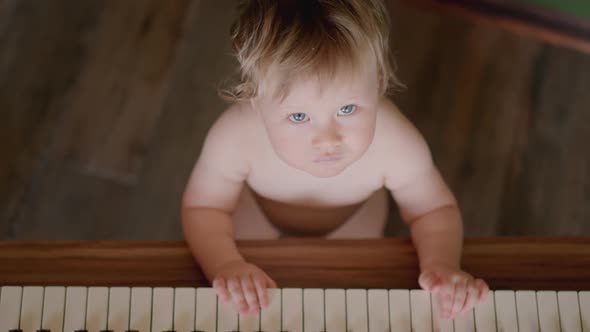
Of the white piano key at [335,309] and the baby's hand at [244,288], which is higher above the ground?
the baby's hand at [244,288]

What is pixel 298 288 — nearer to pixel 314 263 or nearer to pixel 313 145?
pixel 314 263

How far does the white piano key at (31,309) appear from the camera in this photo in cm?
78

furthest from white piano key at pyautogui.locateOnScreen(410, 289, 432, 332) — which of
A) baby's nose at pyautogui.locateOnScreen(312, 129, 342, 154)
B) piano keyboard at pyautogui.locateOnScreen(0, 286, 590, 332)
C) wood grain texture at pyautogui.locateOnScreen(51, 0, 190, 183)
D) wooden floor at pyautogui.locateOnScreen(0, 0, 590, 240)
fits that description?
wood grain texture at pyautogui.locateOnScreen(51, 0, 190, 183)

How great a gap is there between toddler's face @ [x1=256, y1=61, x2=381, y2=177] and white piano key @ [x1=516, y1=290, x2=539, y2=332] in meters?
0.28

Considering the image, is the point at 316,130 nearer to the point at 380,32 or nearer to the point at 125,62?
the point at 380,32

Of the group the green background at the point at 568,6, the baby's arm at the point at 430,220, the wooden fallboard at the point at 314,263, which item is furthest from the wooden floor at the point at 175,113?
the wooden fallboard at the point at 314,263

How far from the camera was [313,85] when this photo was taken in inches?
31.1

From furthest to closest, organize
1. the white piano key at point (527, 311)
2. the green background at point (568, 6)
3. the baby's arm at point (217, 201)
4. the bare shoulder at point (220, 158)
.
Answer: the green background at point (568, 6), the bare shoulder at point (220, 158), the baby's arm at point (217, 201), the white piano key at point (527, 311)

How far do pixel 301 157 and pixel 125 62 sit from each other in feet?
3.44

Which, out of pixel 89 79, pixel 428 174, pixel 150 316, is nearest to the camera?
pixel 150 316

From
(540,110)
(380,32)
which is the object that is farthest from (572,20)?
(380,32)

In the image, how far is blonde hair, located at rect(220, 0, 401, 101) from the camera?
2.55 feet

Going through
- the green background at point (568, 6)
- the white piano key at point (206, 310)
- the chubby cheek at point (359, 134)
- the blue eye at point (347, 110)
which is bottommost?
the white piano key at point (206, 310)

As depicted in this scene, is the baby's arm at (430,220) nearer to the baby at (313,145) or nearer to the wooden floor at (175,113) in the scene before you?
the baby at (313,145)
